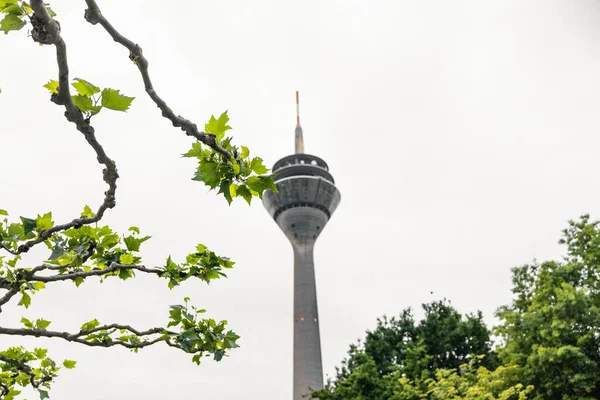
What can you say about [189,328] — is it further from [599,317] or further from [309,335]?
[309,335]

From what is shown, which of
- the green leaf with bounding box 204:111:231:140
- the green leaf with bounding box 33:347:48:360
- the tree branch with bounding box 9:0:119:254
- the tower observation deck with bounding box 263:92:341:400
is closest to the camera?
the tree branch with bounding box 9:0:119:254

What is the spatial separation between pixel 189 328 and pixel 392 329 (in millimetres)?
32662

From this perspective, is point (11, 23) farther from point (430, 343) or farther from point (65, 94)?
point (430, 343)

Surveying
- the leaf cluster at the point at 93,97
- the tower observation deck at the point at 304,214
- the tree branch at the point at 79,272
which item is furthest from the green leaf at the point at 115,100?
the tower observation deck at the point at 304,214

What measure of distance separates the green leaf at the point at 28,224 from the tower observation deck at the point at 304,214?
217 ft

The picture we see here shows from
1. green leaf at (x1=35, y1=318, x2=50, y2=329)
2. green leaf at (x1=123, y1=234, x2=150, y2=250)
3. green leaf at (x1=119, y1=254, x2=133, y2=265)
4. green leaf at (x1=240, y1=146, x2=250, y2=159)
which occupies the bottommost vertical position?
green leaf at (x1=35, y1=318, x2=50, y2=329)

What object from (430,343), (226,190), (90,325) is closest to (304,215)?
(430,343)

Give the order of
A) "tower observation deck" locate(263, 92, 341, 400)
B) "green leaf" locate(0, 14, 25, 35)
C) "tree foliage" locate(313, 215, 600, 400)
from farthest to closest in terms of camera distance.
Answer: "tower observation deck" locate(263, 92, 341, 400) < "tree foliage" locate(313, 215, 600, 400) < "green leaf" locate(0, 14, 25, 35)

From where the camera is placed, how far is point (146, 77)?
312 cm

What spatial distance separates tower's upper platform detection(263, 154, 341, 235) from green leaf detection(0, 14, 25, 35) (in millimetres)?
70534

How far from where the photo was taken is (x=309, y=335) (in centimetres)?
6875

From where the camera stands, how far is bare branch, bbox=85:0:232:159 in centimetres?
292

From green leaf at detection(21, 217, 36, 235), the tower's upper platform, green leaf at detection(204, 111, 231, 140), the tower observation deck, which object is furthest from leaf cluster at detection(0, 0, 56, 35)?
the tower's upper platform

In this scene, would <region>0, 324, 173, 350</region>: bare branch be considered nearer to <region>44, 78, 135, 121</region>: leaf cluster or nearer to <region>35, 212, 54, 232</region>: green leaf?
<region>35, 212, 54, 232</region>: green leaf
